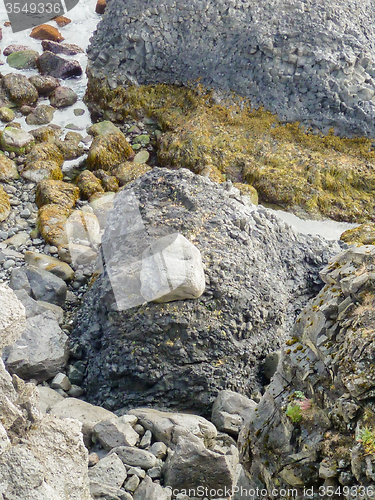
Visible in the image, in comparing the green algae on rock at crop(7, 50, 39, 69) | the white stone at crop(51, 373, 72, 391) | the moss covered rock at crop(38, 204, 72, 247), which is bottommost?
the white stone at crop(51, 373, 72, 391)

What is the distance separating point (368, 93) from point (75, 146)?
8164mm

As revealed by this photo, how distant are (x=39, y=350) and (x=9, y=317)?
3336 mm

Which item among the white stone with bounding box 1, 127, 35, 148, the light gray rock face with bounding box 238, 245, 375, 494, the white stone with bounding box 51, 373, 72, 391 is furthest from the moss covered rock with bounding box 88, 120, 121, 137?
the light gray rock face with bounding box 238, 245, 375, 494

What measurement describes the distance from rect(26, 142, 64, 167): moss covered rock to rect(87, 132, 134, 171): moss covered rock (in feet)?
2.50

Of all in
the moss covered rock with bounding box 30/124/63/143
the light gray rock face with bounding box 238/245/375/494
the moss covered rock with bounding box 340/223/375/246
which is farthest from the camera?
the moss covered rock with bounding box 30/124/63/143

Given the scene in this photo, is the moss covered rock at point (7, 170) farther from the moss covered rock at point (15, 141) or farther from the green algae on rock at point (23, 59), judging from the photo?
the green algae on rock at point (23, 59)

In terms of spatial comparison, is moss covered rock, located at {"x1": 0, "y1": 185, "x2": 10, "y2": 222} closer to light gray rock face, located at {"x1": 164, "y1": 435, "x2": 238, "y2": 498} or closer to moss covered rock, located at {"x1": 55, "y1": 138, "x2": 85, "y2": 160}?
moss covered rock, located at {"x1": 55, "y1": 138, "x2": 85, "y2": 160}

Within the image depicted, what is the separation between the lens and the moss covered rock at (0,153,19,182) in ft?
36.5

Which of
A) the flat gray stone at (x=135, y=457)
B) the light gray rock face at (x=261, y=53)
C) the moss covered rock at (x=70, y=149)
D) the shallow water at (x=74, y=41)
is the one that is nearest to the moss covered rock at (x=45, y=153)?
the moss covered rock at (x=70, y=149)

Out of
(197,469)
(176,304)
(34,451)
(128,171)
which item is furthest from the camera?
(128,171)

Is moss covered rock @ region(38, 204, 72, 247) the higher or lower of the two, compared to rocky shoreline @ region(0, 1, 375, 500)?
lower

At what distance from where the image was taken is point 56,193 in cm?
1062

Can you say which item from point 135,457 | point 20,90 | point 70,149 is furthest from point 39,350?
point 20,90

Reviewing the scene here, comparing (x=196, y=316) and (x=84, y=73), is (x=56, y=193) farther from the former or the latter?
(x=84, y=73)
